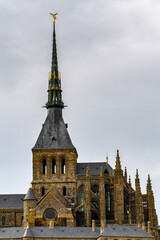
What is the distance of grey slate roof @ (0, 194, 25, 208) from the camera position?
423 ft

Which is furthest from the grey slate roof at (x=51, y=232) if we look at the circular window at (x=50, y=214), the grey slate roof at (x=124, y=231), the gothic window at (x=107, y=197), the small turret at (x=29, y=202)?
the gothic window at (x=107, y=197)

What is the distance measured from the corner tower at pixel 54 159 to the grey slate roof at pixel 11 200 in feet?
14.0

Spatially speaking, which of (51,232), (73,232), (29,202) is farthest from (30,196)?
(73,232)

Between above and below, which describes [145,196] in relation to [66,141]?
below

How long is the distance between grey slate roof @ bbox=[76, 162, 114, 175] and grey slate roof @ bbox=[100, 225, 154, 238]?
20009 mm

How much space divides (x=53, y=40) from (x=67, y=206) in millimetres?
40050

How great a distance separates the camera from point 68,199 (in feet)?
415

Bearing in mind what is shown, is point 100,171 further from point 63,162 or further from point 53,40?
point 53,40

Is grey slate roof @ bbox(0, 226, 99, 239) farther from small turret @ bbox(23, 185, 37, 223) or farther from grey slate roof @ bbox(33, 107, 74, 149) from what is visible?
grey slate roof @ bbox(33, 107, 74, 149)

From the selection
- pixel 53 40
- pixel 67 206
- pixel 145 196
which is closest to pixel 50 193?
pixel 67 206

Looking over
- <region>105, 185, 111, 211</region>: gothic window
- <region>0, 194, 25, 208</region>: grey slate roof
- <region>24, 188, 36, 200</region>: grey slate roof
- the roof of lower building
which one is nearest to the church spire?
<region>0, 194, 25, 208</region>: grey slate roof

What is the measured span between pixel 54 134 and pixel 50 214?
63.4 feet

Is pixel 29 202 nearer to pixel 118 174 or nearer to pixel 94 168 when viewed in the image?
pixel 94 168

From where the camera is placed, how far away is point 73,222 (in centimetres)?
11894
